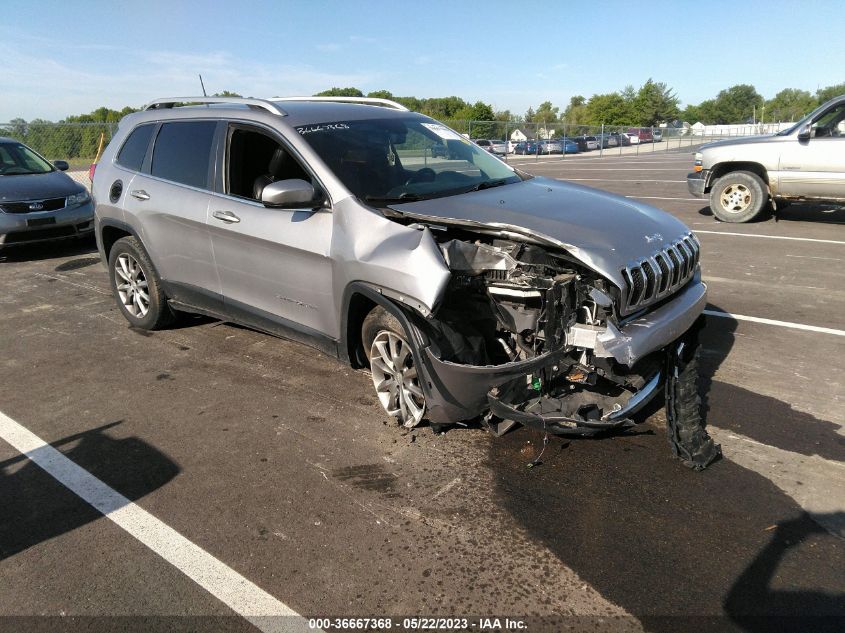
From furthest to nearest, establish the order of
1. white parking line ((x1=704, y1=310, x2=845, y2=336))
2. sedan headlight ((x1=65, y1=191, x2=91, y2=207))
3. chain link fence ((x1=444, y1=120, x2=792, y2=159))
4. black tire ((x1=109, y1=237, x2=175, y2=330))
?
1. chain link fence ((x1=444, y1=120, x2=792, y2=159))
2. sedan headlight ((x1=65, y1=191, x2=91, y2=207))
3. black tire ((x1=109, y1=237, x2=175, y2=330))
4. white parking line ((x1=704, y1=310, x2=845, y2=336))

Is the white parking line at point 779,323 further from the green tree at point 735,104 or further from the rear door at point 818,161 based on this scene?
the green tree at point 735,104

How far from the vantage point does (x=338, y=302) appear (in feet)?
12.9

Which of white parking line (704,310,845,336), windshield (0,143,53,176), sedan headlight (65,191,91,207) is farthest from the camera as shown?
windshield (0,143,53,176)

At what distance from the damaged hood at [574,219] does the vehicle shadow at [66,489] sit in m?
2.09

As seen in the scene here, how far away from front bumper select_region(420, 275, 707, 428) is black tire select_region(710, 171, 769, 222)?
27.0ft

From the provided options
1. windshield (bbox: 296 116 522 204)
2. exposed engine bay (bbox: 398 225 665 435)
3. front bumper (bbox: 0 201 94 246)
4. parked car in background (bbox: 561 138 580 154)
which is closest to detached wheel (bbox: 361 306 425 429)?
exposed engine bay (bbox: 398 225 665 435)

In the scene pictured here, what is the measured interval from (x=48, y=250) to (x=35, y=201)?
1297 millimetres

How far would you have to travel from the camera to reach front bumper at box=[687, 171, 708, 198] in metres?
11.0

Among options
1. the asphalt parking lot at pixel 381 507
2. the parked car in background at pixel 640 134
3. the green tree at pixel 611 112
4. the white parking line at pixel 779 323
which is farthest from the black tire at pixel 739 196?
the green tree at pixel 611 112

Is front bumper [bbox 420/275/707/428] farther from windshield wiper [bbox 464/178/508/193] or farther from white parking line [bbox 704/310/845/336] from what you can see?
white parking line [bbox 704/310/845/336]

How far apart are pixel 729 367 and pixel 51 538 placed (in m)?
4.49

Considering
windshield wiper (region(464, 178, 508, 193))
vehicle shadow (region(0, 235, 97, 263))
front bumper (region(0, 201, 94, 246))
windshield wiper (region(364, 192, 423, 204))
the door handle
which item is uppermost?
windshield wiper (region(464, 178, 508, 193))

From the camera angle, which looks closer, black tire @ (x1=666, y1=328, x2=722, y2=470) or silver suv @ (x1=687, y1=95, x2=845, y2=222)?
black tire @ (x1=666, y1=328, x2=722, y2=470)

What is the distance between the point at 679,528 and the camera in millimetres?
2967
